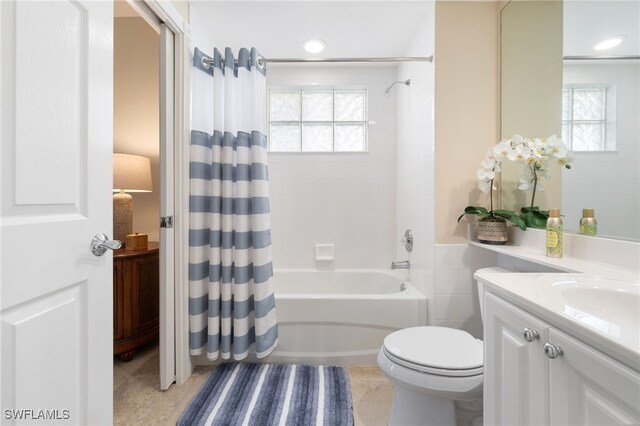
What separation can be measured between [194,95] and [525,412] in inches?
79.0

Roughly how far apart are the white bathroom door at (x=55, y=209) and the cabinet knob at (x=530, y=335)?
1.18 metres

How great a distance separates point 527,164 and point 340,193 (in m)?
1.43

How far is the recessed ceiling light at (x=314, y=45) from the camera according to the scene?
2064 mm

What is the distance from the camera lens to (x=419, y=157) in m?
1.89

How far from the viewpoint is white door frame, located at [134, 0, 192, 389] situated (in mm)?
1552

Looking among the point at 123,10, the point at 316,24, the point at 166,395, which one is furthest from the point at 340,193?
the point at 123,10

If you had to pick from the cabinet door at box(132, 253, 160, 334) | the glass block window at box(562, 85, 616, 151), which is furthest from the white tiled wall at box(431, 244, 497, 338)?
the cabinet door at box(132, 253, 160, 334)

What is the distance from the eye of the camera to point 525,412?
2.29 feet

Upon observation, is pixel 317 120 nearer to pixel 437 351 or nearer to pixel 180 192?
pixel 180 192

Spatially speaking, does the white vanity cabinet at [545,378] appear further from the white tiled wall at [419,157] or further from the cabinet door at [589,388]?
the white tiled wall at [419,157]

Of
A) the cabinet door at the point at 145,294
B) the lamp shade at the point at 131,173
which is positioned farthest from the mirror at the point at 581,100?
the lamp shade at the point at 131,173

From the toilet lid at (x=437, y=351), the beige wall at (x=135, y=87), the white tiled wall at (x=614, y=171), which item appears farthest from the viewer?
the beige wall at (x=135, y=87)

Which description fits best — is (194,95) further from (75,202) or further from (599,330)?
(599,330)

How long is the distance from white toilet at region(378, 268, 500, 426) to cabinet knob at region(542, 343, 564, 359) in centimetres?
36
